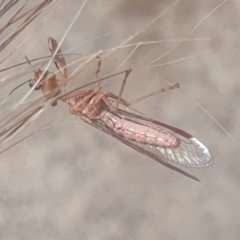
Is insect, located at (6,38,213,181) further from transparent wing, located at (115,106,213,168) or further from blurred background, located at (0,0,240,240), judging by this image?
blurred background, located at (0,0,240,240)

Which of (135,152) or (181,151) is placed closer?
(181,151)

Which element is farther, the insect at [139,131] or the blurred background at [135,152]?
the blurred background at [135,152]

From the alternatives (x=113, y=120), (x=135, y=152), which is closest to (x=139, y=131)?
(x=113, y=120)

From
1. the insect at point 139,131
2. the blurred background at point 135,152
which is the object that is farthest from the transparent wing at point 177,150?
the blurred background at point 135,152

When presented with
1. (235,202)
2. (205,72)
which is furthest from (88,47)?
(235,202)

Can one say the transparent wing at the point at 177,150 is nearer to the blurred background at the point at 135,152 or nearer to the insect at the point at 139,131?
the insect at the point at 139,131

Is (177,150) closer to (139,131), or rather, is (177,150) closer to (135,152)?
(139,131)

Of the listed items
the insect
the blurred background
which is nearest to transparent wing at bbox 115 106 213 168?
the insect

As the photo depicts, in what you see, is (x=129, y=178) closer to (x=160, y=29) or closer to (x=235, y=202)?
(x=235, y=202)

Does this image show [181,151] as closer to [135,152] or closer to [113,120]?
[113,120]
